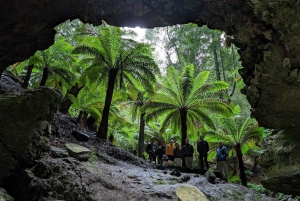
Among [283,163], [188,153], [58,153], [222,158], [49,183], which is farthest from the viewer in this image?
[188,153]

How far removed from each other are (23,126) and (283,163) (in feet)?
17.3

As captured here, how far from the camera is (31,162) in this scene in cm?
509

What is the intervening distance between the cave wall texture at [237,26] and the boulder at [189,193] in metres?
2.16

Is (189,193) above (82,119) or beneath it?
beneath

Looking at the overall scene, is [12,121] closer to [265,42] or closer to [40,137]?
[40,137]

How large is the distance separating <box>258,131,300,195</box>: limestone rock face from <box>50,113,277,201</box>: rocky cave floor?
58.6 inches

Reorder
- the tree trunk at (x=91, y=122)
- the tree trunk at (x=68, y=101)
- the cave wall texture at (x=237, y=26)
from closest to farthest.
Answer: the cave wall texture at (x=237, y=26), the tree trunk at (x=68, y=101), the tree trunk at (x=91, y=122)

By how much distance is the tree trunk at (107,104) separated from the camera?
30.7 feet

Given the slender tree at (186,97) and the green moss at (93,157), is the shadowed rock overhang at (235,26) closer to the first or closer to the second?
the green moss at (93,157)

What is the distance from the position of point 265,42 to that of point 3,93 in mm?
5493

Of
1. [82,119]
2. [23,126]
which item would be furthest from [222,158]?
[82,119]

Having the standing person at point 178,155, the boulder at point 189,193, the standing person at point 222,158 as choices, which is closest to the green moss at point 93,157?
the boulder at point 189,193

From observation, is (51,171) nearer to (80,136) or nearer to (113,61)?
(80,136)

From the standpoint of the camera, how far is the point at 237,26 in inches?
205
